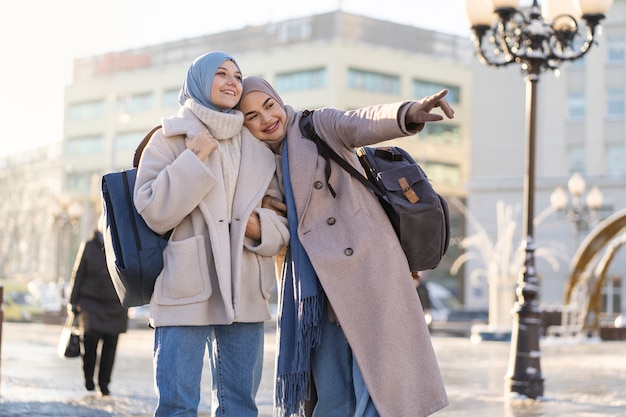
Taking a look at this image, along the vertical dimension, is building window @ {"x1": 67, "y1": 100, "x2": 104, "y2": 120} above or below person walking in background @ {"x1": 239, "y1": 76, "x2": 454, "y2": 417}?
above

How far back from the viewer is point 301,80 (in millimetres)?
65000

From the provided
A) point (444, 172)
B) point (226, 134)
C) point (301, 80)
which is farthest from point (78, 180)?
point (226, 134)

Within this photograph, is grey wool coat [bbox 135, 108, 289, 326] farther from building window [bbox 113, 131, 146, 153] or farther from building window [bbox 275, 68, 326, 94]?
building window [bbox 113, 131, 146, 153]

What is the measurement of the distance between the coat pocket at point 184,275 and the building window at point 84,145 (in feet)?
236

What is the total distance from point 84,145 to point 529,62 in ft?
221

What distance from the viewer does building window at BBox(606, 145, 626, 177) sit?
163 feet

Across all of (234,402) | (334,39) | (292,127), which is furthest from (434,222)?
(334,39)

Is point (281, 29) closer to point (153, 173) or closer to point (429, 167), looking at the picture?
point (429, 167)

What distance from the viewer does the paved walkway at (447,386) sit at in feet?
31.1

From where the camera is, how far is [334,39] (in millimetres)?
64500

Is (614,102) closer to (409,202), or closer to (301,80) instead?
(301,80)

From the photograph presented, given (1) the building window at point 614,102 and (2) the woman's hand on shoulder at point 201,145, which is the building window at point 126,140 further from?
(2) the woman's hand on shoulder at point 201,145

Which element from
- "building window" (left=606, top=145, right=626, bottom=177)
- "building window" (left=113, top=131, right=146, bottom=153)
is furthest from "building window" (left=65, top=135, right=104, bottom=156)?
"building window" (left=606, top=145, right=626, bottom=177)

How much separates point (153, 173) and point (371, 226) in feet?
2.88
